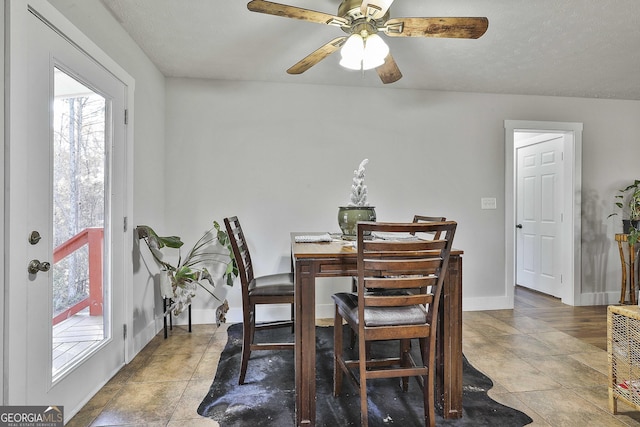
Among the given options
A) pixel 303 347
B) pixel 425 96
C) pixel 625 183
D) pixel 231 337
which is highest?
pixel 425 96

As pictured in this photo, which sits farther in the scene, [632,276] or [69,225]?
[632,276]

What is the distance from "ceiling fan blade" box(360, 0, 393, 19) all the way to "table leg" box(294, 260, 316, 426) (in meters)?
1.24

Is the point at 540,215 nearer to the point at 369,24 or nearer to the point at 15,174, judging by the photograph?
the point at 369,24

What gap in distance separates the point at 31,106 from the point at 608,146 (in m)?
5.18

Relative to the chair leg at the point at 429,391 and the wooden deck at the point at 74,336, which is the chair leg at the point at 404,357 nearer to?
the chair leg at the point at 429,391

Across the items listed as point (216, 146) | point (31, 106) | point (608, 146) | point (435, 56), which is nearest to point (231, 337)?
point (216, 146)

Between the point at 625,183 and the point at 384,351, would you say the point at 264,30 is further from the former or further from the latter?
the point at 625,183

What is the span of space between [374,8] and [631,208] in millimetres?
3873

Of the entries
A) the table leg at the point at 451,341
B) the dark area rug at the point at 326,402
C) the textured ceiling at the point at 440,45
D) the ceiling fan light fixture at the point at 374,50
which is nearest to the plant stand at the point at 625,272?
the textured ceiling at the point at 440,45

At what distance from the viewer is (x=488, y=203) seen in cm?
375

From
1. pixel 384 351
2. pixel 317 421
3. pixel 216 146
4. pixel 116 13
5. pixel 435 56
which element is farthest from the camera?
pixel 216 146

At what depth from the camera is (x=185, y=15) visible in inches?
88.3

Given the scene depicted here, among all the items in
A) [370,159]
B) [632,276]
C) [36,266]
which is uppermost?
[370,159]

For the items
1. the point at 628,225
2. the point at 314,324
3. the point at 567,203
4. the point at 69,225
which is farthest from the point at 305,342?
the point at 628,225
